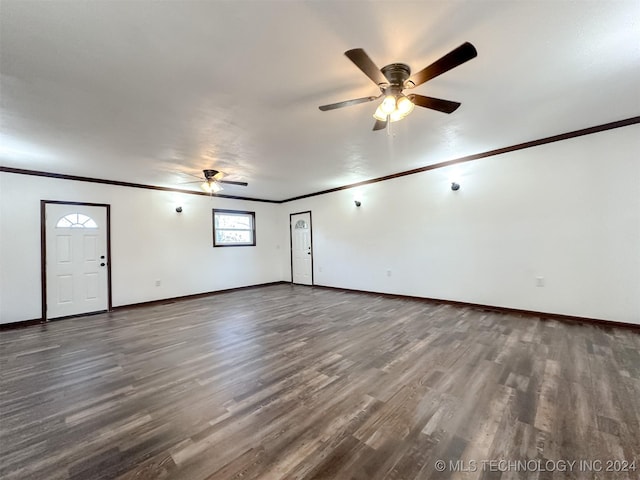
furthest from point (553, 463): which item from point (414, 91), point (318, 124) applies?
point (318, 124)

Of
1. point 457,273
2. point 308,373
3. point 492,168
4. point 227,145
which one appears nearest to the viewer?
point 308,373

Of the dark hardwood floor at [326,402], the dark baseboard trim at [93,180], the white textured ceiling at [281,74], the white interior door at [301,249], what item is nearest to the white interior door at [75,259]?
the dark baseboard trim at [93,180]

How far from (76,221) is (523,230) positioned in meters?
7.73

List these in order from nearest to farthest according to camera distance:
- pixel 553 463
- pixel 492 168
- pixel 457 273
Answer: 1. pixel 553 463
2. pixel 492 168
3. pixel 457 273

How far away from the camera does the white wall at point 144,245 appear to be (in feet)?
14.2

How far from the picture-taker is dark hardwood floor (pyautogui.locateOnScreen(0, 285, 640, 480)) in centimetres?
148

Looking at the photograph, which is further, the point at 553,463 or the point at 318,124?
the point at 318,124

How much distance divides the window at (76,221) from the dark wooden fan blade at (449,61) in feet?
19.6

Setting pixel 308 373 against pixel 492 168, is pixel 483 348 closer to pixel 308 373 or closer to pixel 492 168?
pixel 308 373

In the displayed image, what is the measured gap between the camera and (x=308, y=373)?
2463 millimetres

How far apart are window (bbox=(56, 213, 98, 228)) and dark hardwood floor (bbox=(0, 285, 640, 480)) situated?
2009mm

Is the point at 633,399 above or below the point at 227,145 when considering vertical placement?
below

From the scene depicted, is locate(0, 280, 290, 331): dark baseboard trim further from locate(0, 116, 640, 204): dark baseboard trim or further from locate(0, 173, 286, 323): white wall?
locate(0, 116, 640, 204): dark baseboard trim

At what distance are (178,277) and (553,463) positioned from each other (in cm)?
655
